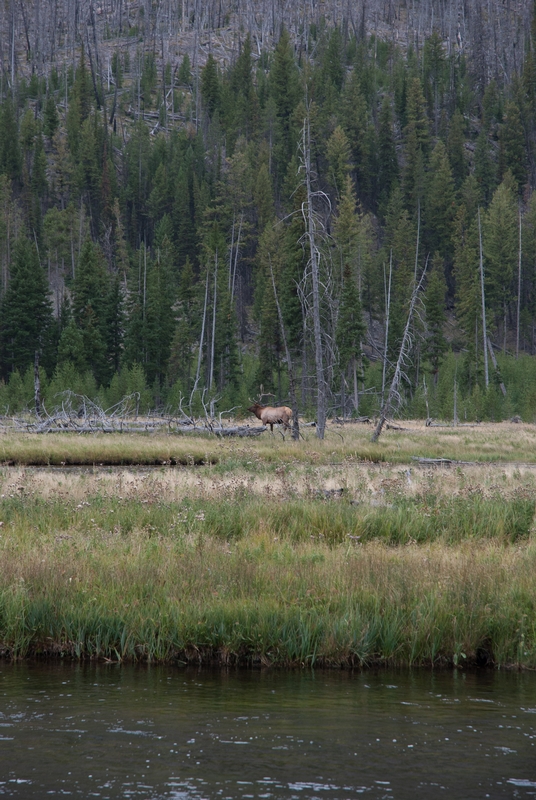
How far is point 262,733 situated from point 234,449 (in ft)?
59.6

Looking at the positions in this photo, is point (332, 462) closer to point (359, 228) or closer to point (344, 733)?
point (344, 733)

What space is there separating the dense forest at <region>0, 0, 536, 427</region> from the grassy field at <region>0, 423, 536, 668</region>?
16842mm

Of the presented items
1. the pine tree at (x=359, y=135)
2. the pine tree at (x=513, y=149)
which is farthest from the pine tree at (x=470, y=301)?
the pine tree at (x=359, y=135)

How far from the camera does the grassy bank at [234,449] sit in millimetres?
24047

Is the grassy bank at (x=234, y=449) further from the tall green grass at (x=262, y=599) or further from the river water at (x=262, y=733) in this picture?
the river water at (x=262, y=733)

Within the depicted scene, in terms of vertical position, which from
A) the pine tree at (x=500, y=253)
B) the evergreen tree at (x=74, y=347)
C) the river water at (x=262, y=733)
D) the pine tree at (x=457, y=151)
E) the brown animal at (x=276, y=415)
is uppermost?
the pine tree at (x=457, y=151)

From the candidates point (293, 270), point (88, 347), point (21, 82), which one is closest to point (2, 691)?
point (293, 270)

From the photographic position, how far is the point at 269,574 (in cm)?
893

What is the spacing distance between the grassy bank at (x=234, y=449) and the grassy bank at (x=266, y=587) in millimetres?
8622

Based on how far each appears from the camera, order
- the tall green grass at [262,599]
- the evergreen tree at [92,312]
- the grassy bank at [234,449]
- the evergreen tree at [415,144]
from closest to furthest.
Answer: the tall green grass at [262,599]
the grassy bank at [234,449]
the evergreen tree at [92,312]
the evergreen tree at [415,144]

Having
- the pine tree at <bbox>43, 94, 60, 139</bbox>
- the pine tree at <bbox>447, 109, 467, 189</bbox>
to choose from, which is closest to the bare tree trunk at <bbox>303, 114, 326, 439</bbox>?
the pine tree at <bbox>447, 109, 467, 189</bbox>

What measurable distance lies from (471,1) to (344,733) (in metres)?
167

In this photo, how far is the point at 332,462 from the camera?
80.8 ft

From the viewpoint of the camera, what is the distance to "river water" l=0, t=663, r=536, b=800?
16.5ft
